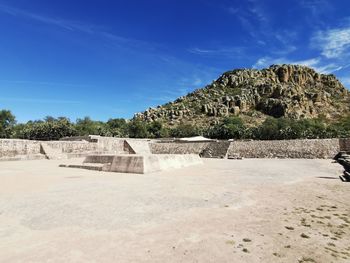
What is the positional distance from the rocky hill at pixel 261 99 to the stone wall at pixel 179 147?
205ft

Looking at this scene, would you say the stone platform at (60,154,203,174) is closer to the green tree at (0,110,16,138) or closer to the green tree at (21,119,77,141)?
the green tree at (21,119,77,141)

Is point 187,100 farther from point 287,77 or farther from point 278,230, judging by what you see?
point 278,230

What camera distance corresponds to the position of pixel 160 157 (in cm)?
2092

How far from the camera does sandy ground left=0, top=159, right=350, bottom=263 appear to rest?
16.8 ft

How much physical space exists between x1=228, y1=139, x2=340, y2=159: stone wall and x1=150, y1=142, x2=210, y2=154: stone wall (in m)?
5.23

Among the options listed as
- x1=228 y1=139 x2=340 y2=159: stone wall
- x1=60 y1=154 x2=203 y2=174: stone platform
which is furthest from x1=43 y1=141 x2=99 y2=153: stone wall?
x1=228 y1=139 x2=340 y2=159: stone wall

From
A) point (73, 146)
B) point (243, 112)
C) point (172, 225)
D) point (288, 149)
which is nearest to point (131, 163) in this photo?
point (172, 225)

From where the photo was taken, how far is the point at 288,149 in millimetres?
36812

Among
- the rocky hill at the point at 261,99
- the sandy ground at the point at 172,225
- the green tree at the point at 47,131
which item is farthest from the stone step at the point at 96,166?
the rocky hill at the point at 261,99

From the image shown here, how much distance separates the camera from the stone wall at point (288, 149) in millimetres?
34781

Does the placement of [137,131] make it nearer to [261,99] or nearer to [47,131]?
[47,131]

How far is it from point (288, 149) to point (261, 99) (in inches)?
3688

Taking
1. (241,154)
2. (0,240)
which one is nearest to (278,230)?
(0,240)

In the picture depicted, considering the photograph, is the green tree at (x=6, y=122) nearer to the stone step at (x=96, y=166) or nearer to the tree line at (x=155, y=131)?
the tree line at (x=155, y=131)
